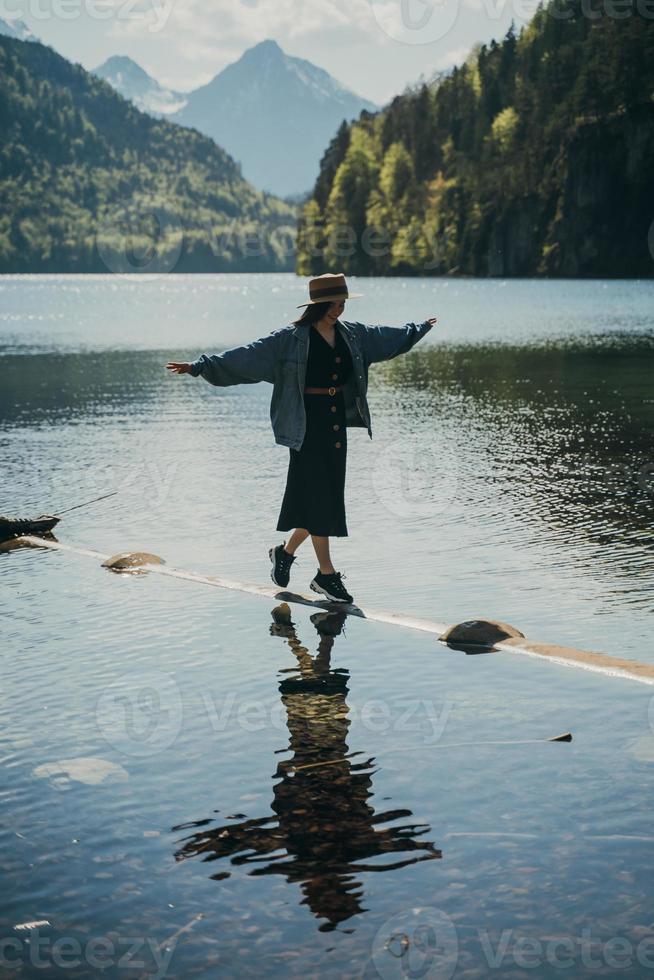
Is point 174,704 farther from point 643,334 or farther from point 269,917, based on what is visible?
point 643,334

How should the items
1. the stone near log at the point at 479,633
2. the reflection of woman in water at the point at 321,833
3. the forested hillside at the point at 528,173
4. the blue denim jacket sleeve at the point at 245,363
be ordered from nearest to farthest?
the reflection of woman in water at the point at 321,833, the stone near log at the point at 479,633, the blue denim jacket sleeve at the point at 245,363, the forested hillside at the point at 528,173

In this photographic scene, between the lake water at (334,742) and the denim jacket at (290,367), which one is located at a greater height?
the denim jacket at (290,367)

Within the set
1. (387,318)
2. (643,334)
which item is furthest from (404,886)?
(387,318)

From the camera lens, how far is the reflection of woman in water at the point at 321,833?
5.23 m

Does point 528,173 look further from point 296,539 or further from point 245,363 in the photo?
→ point 245,363

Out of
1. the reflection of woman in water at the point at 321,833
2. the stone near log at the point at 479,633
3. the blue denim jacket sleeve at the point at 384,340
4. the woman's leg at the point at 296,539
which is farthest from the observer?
the woman's leg at the point at 296,539

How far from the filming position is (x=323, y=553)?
966cm

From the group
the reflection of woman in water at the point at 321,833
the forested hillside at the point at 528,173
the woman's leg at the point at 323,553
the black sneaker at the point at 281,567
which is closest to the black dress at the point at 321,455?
the woman's leg at the point at 323,553

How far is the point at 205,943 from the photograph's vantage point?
4.79 metres

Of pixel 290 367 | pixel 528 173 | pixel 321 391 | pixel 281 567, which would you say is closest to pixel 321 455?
pixel 321 391

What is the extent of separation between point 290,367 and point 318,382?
0.75 ft

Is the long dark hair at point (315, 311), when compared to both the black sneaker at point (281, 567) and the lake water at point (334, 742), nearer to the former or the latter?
the black sneaker at point (281, 567)

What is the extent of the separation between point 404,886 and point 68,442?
1735 centimetres

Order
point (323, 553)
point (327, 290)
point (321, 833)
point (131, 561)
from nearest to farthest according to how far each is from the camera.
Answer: point (321, 833)
point (327, 290)
point (323, 553)
point (131, 561)
